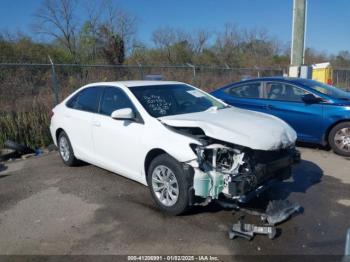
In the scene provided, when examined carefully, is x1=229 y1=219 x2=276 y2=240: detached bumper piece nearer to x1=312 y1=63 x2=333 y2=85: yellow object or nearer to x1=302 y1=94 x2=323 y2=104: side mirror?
x1=302 y1=94 x2=323 y2=104: side mirror

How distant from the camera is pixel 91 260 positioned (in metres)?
3.23

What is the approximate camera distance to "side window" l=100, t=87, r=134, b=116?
15.6 ft

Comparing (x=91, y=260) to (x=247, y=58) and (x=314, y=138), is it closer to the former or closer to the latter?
(x=314, y=138)

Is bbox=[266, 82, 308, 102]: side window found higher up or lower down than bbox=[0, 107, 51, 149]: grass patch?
higher up

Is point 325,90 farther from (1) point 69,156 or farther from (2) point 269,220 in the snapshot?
(1) point 69,156

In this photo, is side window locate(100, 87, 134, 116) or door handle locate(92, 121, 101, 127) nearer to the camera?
side window locate(100, 87, 134, 116)

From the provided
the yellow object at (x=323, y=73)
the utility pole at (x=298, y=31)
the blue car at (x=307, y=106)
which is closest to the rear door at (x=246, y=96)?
the blue car at (x=307, y=106)

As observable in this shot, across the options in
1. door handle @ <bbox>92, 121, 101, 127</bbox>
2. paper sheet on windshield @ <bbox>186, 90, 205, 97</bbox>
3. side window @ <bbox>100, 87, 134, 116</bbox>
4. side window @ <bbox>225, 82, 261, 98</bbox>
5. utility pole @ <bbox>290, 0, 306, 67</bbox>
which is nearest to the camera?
side window @ <bbox>100, 87, 134, 116</bbox>

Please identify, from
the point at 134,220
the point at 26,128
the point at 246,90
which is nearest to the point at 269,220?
the point at 134,220

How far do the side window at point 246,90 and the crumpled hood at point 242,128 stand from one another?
3.28 m

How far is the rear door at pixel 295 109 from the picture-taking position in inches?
264

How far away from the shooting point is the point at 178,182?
12.6ft

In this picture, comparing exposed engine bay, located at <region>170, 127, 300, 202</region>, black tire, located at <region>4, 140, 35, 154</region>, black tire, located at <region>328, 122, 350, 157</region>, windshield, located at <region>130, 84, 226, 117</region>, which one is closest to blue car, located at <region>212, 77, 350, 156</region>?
black tire, located at <region>328, 122, 350, 157</region>

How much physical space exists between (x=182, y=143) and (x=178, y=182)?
459 millimetres
